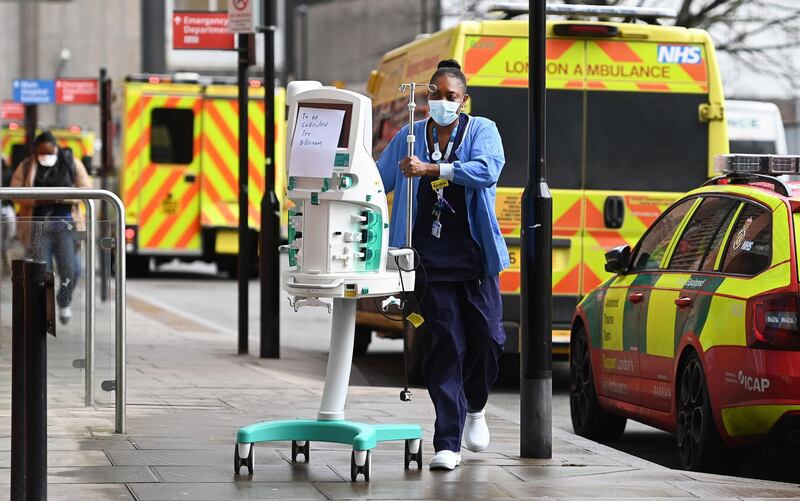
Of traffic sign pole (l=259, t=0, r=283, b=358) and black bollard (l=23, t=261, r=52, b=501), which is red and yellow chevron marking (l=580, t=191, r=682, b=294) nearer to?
traffic sign pole (l=259, t=0, r=283, b=358)

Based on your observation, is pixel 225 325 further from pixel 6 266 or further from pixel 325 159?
pixel 325 159

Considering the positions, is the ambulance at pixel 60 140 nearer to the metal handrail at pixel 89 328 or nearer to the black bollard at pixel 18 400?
the metal handrail at pixel 89 328

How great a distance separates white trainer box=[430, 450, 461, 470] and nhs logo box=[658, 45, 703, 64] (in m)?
5.64

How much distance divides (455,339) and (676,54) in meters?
5.46

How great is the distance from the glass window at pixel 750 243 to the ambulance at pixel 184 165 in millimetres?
16810

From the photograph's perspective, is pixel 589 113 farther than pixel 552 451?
Yes

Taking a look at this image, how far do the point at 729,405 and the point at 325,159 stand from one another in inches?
85.7

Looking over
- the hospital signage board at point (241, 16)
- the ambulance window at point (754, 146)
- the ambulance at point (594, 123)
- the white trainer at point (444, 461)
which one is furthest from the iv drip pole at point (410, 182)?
the ambulance window at point (754, 146)

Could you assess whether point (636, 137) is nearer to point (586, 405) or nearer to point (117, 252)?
point (586, 405)

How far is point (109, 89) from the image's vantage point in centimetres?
1948

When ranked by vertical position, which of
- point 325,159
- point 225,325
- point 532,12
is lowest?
point 225,325

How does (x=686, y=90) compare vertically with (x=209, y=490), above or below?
above

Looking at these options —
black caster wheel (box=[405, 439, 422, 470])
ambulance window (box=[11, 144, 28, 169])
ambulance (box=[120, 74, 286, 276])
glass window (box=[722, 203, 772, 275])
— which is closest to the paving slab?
black caster wheel (box=[405, 439, 422, 470])

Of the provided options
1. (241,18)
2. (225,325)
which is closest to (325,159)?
(241,18)
